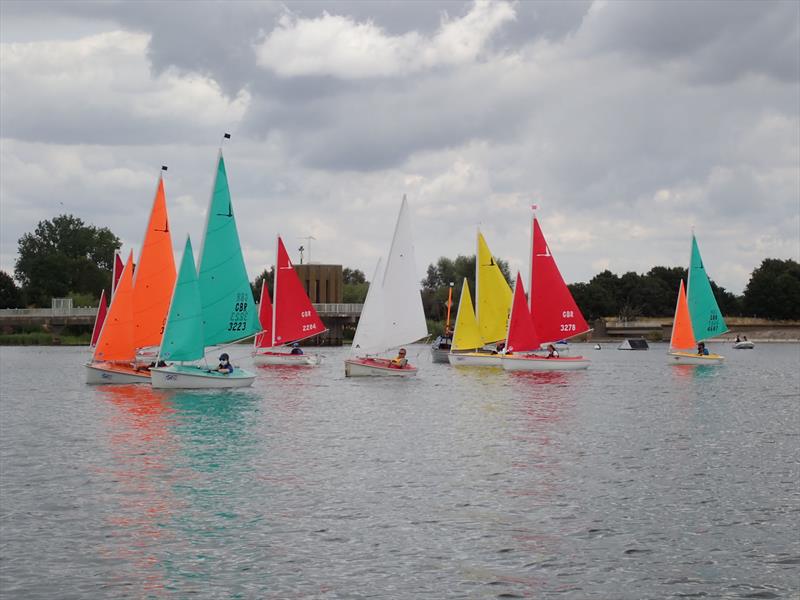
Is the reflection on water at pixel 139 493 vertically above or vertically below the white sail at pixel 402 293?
below

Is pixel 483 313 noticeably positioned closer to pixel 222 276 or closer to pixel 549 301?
pixel 549 301

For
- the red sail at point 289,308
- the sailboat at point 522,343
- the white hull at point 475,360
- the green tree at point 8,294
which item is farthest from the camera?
the green tree at point 8,294

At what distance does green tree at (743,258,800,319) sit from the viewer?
186 metres

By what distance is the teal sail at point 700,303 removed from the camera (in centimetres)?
8562

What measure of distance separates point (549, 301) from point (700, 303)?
1992cm

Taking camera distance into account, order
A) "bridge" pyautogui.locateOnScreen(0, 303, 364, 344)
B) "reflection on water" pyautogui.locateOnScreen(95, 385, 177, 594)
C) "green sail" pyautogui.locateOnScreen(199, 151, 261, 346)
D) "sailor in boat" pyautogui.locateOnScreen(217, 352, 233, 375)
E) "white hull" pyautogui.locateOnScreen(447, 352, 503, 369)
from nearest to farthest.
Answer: "reflection on water" pyautogui.locateOnScreen(95, 385, 177, 594) → "sailor in boat" pyautogui.locateOnScreen(217, 352, 233, 375) → "green sail" pyautogui.locateOnScreen(199, 151, 261, 346) → "white hull" pyautogui.locateOnScreen(447, 352, 503, 369) → "bridge" pyautogui.locateOnScreen(0, 303, 364, 344)

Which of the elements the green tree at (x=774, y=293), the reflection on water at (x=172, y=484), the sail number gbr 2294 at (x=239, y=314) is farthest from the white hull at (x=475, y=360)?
the green tree at (x=774, y=293)

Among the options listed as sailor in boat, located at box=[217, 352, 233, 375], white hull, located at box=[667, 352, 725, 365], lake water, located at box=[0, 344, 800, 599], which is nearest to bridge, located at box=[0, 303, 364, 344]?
white hull, located at box=[667, 352, 725, 365]

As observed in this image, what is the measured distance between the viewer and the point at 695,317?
8625 cm

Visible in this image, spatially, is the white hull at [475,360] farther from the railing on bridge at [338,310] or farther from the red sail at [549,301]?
the railing on bridge at [338,310]

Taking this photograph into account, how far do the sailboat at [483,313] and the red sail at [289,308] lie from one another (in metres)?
11.2

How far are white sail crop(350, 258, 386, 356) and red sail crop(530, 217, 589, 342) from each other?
1438 centimetres

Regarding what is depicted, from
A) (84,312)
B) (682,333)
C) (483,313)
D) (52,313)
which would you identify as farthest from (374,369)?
(52,313)

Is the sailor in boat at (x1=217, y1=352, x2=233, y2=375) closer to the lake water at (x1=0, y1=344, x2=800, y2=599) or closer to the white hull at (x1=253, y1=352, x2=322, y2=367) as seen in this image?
the lake water at (x1=0, y1=344, x2=800, y2=599)
